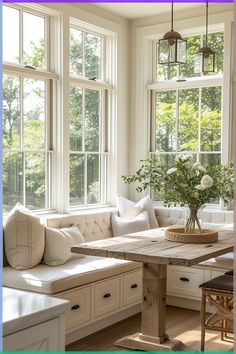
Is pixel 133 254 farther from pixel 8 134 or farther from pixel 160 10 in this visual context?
pixel 160 10

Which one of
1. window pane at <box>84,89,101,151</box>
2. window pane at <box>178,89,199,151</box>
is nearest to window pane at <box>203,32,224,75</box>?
window pane at <box>178,89,199,151</box>

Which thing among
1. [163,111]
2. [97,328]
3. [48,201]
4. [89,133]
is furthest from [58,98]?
[97,328]

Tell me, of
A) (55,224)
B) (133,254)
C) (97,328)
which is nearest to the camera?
(133,254)

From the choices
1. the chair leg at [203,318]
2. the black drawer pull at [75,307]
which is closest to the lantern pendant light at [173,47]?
the chair leg at [203,318]

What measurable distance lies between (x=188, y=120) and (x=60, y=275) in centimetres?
268

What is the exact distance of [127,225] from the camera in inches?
202

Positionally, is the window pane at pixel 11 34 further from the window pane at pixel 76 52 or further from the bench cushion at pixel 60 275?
the bench cushion at pixel 60 275

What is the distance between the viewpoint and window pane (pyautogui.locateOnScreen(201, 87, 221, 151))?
212 inches

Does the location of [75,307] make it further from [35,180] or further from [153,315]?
[35,180]

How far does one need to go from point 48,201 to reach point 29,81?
1200mm

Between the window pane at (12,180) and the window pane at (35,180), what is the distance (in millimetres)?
92

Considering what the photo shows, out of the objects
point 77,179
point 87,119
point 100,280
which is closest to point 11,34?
point 87,119

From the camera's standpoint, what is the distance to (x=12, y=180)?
178 inches

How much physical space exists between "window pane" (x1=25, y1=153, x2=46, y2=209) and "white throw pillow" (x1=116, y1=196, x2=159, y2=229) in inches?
37.5
